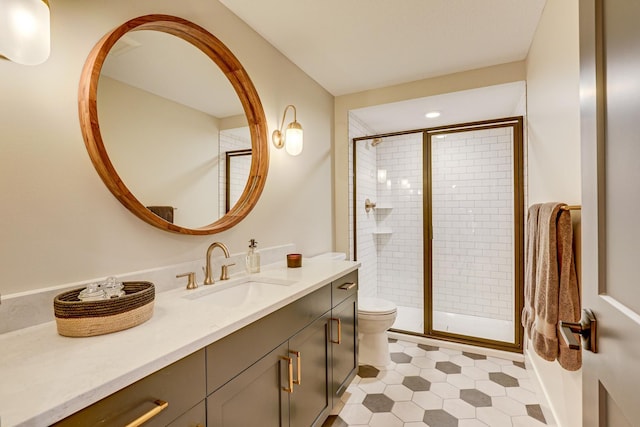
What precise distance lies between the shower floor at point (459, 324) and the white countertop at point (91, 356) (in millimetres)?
2288

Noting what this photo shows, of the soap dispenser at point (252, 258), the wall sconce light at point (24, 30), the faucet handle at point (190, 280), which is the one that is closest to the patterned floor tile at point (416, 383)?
the soap dispenser at point (252, 258)

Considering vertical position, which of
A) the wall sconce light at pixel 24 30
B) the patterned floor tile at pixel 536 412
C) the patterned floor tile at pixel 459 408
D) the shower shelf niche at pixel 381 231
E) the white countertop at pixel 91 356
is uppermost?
the wall sconce light at pixel 24 30

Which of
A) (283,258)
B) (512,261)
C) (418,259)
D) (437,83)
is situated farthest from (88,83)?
(512,261)

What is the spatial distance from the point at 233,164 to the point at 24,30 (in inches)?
40.9

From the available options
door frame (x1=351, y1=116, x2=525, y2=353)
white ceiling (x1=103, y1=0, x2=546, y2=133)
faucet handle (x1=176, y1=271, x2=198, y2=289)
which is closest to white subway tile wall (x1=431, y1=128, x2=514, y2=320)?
door frame (x1=351, y1=116, x2=525, y2=353)

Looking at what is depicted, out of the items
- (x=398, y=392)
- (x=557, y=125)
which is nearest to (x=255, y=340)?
(x=398, y=392)

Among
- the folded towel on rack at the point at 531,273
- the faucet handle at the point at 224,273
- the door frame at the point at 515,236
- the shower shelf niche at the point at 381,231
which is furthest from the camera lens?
the shower shelf niche at the point at 381,231

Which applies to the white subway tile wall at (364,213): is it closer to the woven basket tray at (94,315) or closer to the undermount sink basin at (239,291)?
the undermount sink basin at (239,291)

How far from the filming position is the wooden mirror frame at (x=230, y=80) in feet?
3.60

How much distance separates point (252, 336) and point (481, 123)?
2532mm

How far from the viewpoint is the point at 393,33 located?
2004 millimetres

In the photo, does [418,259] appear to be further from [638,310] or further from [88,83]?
[88,83]

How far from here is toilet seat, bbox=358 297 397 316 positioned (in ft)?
7.61

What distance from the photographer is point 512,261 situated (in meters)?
→ 2.86
